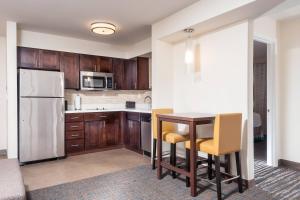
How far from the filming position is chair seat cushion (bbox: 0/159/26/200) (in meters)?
1.59

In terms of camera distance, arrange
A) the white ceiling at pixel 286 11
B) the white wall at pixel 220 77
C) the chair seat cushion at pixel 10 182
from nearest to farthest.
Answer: the chair seat cushion at pixel 10 182 → the white wall at pixel 220 77 → the white ceiling at pixel 286 11

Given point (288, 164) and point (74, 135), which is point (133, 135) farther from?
point (288, 164)

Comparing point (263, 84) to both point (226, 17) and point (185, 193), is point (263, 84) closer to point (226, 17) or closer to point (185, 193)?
point (226, 17)

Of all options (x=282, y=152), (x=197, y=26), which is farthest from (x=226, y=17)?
(x=282, y=152)

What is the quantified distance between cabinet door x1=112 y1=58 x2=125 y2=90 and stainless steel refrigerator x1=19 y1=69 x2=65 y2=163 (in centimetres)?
144

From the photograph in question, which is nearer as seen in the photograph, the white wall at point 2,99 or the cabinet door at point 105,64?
the white wall at point 2,99

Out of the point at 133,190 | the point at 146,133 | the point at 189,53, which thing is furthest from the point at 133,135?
the point at 189,53

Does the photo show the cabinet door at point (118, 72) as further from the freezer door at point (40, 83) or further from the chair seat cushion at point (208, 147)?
the chair seat cushion at point (208, 147)

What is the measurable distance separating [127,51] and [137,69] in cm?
77

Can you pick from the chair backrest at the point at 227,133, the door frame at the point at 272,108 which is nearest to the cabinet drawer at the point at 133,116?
the chair backrest at the point at 227,133

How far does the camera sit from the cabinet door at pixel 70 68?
4.43 m

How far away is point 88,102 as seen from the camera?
16.7ft

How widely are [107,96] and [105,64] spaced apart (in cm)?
85

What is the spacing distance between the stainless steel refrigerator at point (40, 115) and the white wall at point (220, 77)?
2315mm
